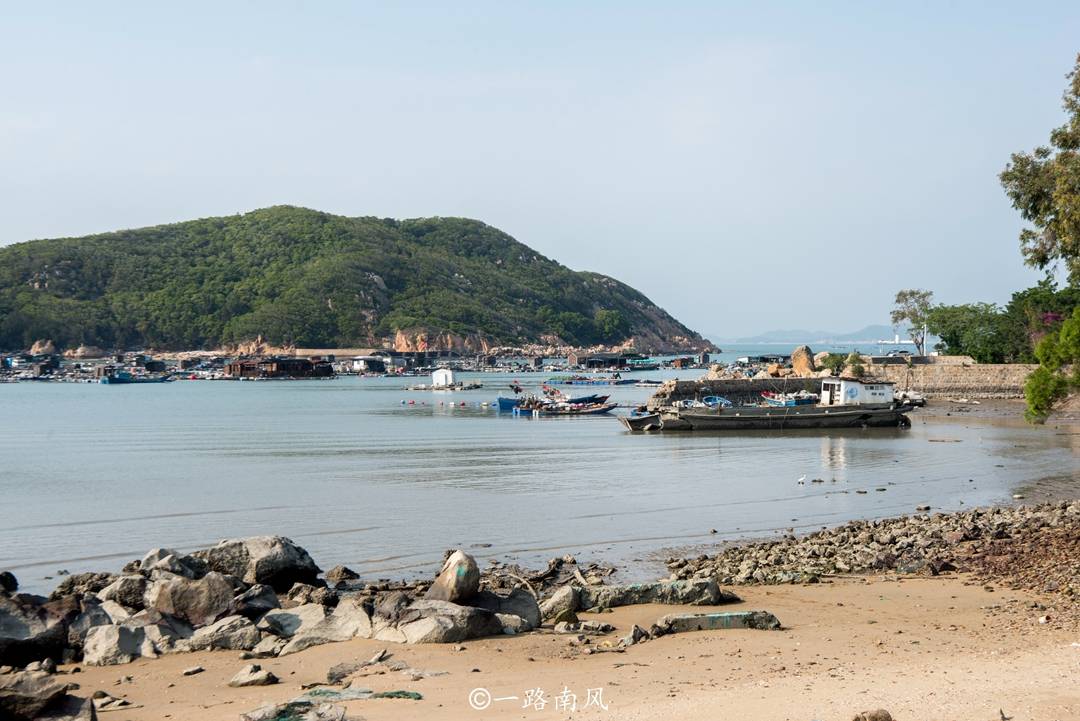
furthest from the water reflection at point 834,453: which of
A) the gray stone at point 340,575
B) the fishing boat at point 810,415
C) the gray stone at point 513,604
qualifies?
the gray stone at point 513,604

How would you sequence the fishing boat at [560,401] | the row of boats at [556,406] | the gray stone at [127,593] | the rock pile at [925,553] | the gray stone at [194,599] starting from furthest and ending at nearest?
the fishing boat at [560,401], the row of boats at [556,406], the rock pile at [925,553], the gray stone at [127,593], the gray stone at [194,599]

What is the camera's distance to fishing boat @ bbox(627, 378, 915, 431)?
5119 cm

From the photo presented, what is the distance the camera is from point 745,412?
51438mm

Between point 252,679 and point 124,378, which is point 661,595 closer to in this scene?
point 252,679

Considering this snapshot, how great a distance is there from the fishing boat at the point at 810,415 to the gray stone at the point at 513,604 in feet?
131

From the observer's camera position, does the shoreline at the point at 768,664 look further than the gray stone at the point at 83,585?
No

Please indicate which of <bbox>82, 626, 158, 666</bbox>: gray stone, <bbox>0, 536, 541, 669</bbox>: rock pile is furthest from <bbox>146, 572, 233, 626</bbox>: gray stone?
<bbox>82, 626, 158, 666</bbox>: gray stone

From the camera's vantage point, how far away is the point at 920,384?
234ft

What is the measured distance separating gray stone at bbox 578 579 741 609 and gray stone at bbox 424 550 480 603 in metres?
1.62

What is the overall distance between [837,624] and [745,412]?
40.3 metres

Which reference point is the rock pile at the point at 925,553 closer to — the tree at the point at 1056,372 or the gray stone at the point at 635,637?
the tree at the point at 1056,372

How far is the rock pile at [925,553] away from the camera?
46.7ft

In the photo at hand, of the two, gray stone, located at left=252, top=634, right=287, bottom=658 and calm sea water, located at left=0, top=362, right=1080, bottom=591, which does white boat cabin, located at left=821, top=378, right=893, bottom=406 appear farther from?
gray stone, located at left=252, top=634, right=287, bottom=658

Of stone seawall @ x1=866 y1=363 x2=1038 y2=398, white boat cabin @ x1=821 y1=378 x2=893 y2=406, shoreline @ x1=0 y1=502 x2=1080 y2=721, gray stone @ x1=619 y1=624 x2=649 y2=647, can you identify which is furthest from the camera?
stone seawall @ x1=866 y1=363 x2=1038 y2=398
